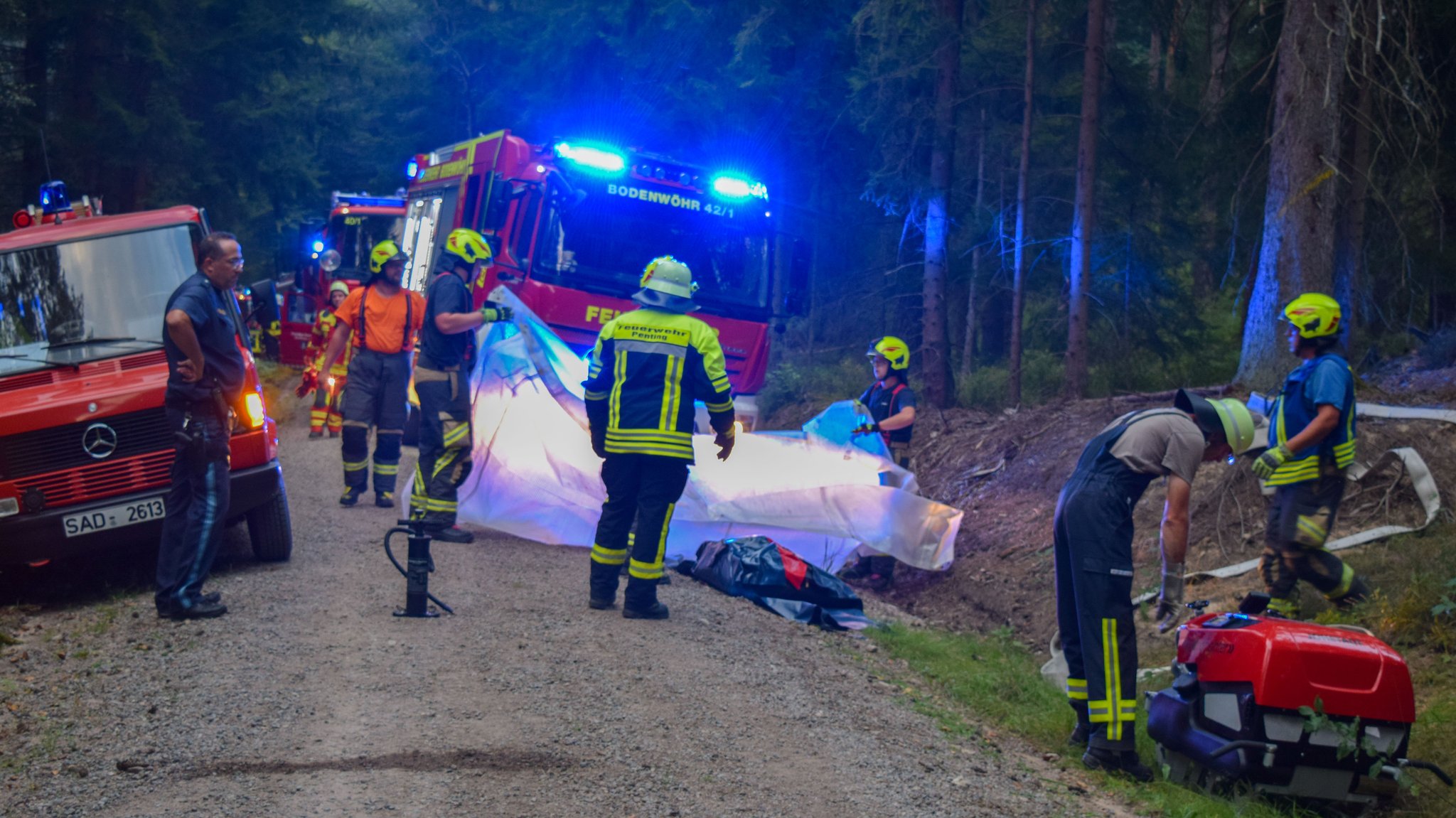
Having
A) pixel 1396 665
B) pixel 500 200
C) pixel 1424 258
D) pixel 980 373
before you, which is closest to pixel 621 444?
pixel 1396 665

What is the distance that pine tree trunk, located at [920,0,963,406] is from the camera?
613 inches

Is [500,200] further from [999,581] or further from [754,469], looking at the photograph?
[999,581]

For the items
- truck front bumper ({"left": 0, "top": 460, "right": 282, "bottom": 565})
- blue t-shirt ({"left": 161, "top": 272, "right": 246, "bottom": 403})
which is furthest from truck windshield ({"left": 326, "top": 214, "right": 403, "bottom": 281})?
blue t-shirt ({"left": 161, "top": 272, "right": 246, "bottom": 403})

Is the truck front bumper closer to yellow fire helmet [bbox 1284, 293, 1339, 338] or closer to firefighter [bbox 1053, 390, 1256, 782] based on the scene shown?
firefighter [bbox 1053, 390, 1256, 782]

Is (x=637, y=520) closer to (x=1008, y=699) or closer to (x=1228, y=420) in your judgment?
(x=1008, y=699)

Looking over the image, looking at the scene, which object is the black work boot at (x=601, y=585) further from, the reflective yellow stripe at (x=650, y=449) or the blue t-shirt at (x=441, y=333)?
the blue t-shirt at (x=441, y=333)

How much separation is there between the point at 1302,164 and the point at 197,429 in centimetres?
864

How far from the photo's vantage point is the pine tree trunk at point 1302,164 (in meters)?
10.1

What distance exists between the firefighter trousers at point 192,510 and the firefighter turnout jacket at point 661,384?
6.65ft

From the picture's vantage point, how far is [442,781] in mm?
4215

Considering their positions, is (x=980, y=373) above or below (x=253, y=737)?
above

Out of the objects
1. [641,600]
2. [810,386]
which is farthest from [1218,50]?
[641,600]

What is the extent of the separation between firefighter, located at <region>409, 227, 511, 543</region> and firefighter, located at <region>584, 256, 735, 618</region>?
1999mm

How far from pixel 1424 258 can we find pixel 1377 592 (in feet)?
31.0
